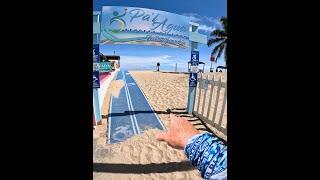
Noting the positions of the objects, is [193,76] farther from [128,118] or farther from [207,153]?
[207,153]

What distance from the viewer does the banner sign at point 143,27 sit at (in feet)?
22.6

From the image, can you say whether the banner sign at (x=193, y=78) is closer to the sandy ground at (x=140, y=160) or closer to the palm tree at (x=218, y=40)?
the sandy ground at (x=140, y=160)

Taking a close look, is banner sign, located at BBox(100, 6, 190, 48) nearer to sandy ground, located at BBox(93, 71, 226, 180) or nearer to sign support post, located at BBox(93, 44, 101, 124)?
sign support post, located at BBox(93, 44, 101, 124)

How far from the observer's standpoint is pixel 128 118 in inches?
273

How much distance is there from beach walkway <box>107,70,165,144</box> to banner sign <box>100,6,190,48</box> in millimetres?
1702

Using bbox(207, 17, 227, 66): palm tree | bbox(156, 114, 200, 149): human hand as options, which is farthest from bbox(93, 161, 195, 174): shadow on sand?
bbox(207, 17, 227, 66): palm tree

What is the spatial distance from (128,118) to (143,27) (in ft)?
7.21

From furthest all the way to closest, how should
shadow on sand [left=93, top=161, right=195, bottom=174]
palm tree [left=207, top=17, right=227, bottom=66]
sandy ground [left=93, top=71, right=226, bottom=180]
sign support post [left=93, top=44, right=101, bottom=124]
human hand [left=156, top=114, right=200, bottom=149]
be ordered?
palm tree [left=207, top=17, right=227, bottom=66]
sign support post [left=93, top=44, right=101, bottom=124]
human hand [left=156, top=114, right=200, bottom=149]
shadow on sand [left=93, top=161, right=195, bottom=174]
sandy ground [left=93, top=71, right=226, bottom=180]

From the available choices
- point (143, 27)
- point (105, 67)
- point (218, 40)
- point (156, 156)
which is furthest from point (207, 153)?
point (218, 40)

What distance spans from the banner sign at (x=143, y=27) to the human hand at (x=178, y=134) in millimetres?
2214

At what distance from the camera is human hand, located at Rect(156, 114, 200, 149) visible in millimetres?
4989
